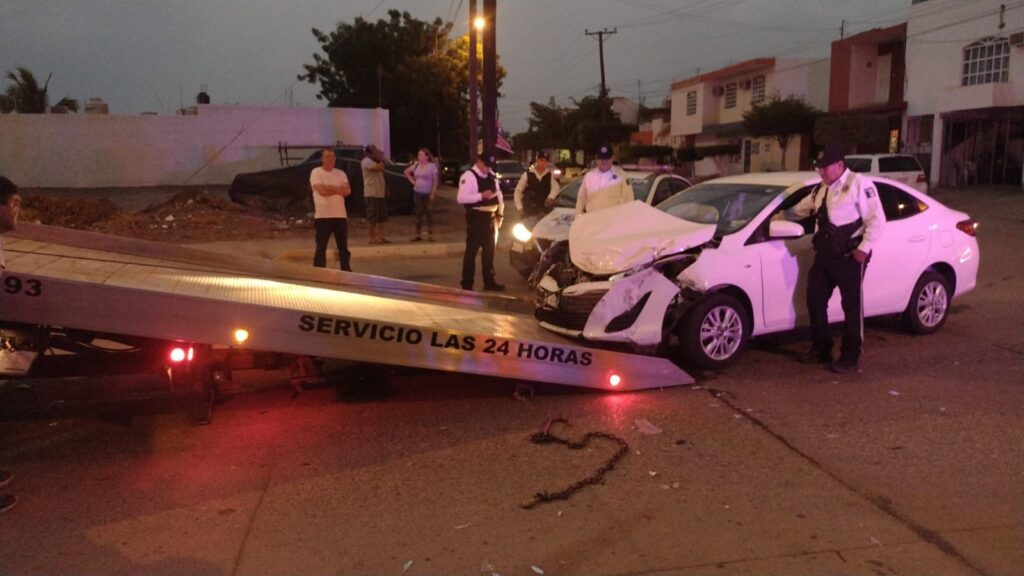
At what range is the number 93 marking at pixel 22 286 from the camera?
4.23 m

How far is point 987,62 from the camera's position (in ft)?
98.2

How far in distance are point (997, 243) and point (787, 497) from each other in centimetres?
1359

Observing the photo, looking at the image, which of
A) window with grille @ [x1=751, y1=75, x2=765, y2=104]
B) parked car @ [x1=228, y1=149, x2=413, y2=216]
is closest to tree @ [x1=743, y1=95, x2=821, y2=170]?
window with grille @ [x1=751, y1=75, x2=765, y2=104]

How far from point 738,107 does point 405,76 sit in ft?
73.1

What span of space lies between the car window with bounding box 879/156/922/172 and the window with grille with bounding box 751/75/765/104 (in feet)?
86.9

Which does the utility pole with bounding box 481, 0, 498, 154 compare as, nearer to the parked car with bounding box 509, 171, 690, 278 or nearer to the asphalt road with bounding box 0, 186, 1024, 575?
the parked car with bounding box 509, 171, 690, 278

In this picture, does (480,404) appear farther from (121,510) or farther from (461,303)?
(121,510)

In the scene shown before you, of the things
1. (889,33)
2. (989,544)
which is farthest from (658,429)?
(889,33)

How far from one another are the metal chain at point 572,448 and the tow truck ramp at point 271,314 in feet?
1.68

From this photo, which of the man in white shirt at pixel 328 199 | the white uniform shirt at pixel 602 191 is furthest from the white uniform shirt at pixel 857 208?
the man in white shirt at pixel 328 199

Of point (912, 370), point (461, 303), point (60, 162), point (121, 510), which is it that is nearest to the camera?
point (121, 510)

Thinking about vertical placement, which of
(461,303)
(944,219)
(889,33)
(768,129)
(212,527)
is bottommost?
(212,527)

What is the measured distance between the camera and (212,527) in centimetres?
391

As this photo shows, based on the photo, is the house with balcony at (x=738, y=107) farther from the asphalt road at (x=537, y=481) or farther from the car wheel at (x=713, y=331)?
the asphalt road at (x=537, y=481)
